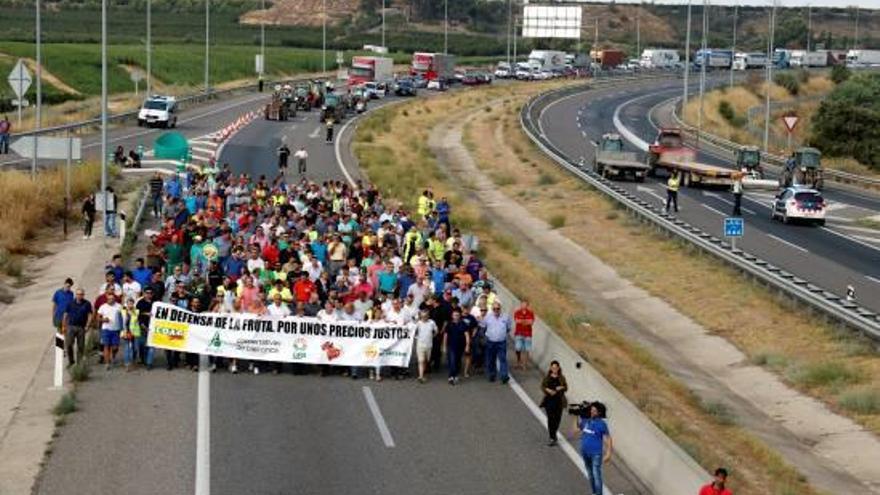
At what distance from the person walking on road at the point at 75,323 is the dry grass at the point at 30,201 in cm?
1291

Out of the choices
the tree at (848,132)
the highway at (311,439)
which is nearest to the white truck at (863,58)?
the tree at (848,132)

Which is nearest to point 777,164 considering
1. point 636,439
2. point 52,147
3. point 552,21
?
point 52,147

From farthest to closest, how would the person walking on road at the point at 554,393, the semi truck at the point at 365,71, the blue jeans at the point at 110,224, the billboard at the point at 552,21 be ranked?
the billboard at the point at 552,21
the semi truck at the point at 365,71
the blue jeans at the point at 110,224
the person walking on road at the point at 554,393

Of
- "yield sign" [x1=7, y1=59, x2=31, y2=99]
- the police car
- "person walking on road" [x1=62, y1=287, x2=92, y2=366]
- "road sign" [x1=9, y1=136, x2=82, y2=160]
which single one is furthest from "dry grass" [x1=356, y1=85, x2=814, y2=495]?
"yield sign" [x1=7, y1=59, x2=31, y2=99]

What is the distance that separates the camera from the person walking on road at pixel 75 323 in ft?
77.4

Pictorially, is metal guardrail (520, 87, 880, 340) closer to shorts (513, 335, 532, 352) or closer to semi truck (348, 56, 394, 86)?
shorts (513, 335, 532, 352)

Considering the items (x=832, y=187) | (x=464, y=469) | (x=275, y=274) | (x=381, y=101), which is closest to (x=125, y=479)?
(x=464, y=469)

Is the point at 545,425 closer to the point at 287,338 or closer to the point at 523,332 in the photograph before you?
the point at 523,332

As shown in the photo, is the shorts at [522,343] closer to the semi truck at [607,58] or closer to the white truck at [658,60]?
the semi truck at [607,58]

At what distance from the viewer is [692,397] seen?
2648 centimetres

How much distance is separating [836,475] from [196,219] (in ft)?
46.9

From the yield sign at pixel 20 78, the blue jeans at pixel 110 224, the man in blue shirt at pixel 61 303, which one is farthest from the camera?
the yield sign at pixel 20 78

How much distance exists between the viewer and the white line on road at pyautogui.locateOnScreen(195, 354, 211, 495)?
1806cm

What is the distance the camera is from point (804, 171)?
57938mm
